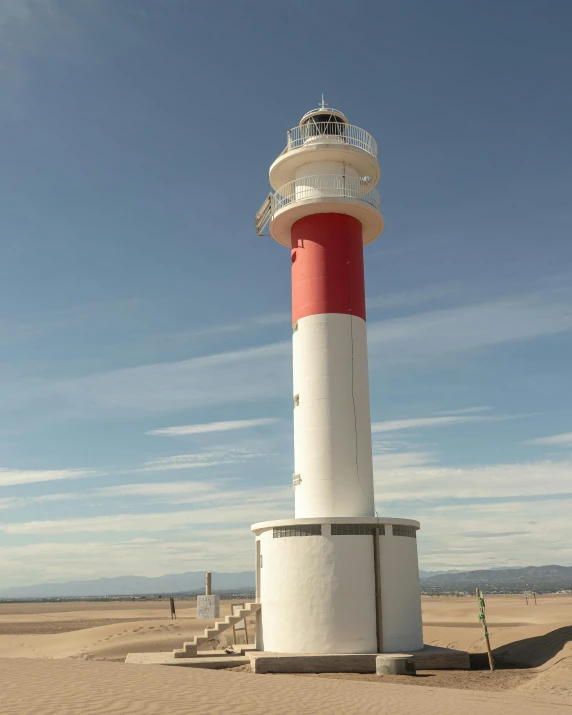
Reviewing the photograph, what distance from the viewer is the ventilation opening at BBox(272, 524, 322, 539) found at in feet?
66.4

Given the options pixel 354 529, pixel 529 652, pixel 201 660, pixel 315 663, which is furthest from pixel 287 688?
pixel 529 652

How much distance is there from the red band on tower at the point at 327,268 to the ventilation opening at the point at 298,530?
21.7 feet

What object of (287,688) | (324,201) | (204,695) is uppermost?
(324,201)

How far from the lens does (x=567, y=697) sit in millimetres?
15617

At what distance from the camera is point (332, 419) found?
860 inches

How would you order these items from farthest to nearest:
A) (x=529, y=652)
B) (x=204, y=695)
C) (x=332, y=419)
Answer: (x=529, y=652), (x=332, y=419), (x=204, y=695)

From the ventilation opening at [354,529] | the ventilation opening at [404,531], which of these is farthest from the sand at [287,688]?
the ventilation opening at [404,531]

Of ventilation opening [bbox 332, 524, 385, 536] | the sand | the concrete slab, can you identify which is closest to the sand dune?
the sand

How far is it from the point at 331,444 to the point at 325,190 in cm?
821

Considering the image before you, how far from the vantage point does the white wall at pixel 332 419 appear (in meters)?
21.5

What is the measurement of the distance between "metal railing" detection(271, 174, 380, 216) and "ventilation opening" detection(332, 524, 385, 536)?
33.7 ft

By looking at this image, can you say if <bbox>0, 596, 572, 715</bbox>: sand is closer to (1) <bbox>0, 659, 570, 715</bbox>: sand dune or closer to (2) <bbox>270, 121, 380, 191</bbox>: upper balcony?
(1) <bbox>0, 659, 570, 715</bbox>: sand dune

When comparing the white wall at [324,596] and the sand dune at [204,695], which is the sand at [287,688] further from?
the white wall at [324,596]

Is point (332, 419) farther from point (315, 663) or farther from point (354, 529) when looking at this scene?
point (315, 663)
